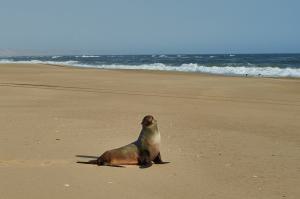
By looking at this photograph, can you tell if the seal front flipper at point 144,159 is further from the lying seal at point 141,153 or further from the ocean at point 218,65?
the ocean at point 218,65

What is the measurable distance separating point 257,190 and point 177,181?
871 mm

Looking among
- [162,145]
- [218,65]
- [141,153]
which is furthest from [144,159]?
[218,65]

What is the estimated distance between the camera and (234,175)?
6.12 m

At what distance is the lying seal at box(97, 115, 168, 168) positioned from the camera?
6.76 metres

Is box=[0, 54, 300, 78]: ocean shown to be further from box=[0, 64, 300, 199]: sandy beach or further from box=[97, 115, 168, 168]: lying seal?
box=[97, 115, 168, 168]: lying seal

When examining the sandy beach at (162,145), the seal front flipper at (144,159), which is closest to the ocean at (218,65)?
the sandy beach at (162,145)

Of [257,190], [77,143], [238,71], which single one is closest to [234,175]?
[257,190]

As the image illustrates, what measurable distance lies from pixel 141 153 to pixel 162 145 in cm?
122

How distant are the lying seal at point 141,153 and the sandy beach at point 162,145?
0.23 metres

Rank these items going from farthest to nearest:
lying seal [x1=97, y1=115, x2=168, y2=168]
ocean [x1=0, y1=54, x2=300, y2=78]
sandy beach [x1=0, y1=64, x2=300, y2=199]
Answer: ocean [x1=0, y1=54, x2=300, y2=78] < lying seal [x1=97, y1=115, x2=168, y2=168] < sandy beach [x1=0, y1=64, x2=300, y2=199]

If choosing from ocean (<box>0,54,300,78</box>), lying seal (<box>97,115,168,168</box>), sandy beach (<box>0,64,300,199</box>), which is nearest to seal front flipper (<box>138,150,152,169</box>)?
lying seal (<box>97,115,168,168</box>)

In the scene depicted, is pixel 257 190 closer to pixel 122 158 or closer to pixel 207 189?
pixel 207 189

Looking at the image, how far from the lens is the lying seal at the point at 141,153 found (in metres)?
6.76

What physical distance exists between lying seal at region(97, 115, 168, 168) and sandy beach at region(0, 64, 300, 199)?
0.75 feet
